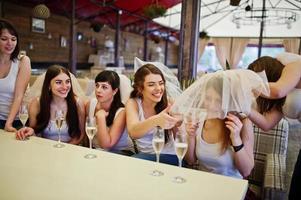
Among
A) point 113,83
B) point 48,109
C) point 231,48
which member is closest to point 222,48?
point 231,48

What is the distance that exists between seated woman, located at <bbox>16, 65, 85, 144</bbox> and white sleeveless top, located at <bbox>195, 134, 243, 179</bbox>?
1.00m

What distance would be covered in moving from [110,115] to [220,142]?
86cm

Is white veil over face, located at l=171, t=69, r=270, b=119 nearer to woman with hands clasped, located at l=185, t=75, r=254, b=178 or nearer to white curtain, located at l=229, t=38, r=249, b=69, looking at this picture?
woman with hands clasped, located at l=185, t=75, r=254, b=178

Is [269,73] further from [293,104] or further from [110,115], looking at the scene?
[110,115]

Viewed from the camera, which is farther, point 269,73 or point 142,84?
point 142,84

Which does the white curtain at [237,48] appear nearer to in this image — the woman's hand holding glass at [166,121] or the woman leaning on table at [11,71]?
the woman leaning on table at [11,71]

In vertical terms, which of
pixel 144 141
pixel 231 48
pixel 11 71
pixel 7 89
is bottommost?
pixel 144 141

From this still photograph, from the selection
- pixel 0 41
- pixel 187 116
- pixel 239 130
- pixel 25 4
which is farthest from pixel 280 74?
pixel 25 4

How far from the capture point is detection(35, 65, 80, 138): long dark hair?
7.06ft

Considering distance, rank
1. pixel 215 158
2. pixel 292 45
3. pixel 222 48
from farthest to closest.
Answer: pixel 222 48, pixel 292 45, pixel 215 158

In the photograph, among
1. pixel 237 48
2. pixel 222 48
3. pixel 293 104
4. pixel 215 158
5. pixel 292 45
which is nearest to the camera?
pixel 215 158

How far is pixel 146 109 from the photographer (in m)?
2.09

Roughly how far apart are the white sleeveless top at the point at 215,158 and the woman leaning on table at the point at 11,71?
140cm

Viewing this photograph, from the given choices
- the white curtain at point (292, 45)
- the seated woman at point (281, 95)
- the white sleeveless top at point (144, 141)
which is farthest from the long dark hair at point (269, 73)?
the white curtain at point (292, 45)
